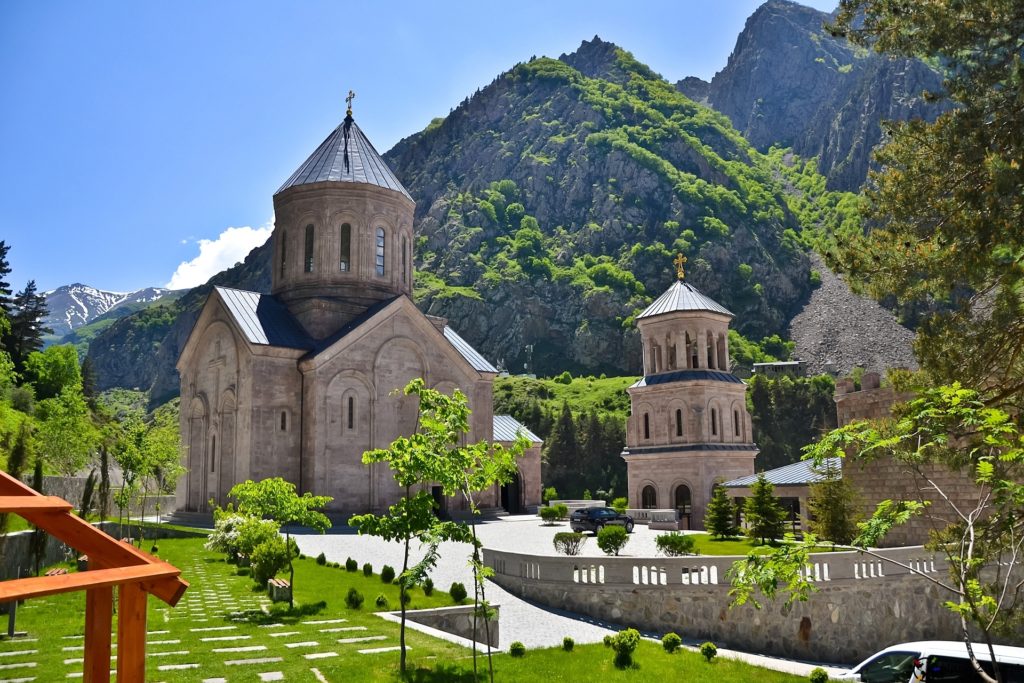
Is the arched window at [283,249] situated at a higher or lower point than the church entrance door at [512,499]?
higher

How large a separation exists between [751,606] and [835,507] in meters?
5.31

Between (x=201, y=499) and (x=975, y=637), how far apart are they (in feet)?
85.1

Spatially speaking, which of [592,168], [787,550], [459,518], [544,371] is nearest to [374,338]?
[459,518]

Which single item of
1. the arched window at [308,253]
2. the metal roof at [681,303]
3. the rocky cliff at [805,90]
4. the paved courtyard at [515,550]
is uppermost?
the rocky cliff at [805,90]

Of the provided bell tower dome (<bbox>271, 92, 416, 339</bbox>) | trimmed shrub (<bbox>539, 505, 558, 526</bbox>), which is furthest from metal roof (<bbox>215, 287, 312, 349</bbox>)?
trimmed shrub (<bbox>539, 505, 558, 526</bbox>)

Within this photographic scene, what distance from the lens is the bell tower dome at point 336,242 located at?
3097 centimetres

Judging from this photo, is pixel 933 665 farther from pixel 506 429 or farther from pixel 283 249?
pixel 506 429

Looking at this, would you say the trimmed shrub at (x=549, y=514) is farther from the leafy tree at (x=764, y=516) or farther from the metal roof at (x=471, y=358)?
the leafy tree at (x=764, y=516)

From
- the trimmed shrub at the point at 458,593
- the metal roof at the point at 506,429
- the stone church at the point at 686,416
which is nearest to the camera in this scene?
the trimmed shrub at the point at 458,593

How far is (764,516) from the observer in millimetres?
22500

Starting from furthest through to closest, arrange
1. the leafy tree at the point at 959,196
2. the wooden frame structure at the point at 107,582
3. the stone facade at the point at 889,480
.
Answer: the stone facade at the point at 889,480 < the leafy tree at the point at 959,196 < the wooden frame structure at the point at 107,582

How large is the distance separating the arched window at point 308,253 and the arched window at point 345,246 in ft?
4.23

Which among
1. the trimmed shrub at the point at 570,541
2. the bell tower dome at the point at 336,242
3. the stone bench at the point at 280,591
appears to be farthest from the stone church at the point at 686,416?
the stone bench at the point at 280,591

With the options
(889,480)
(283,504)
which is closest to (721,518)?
(889,480)
